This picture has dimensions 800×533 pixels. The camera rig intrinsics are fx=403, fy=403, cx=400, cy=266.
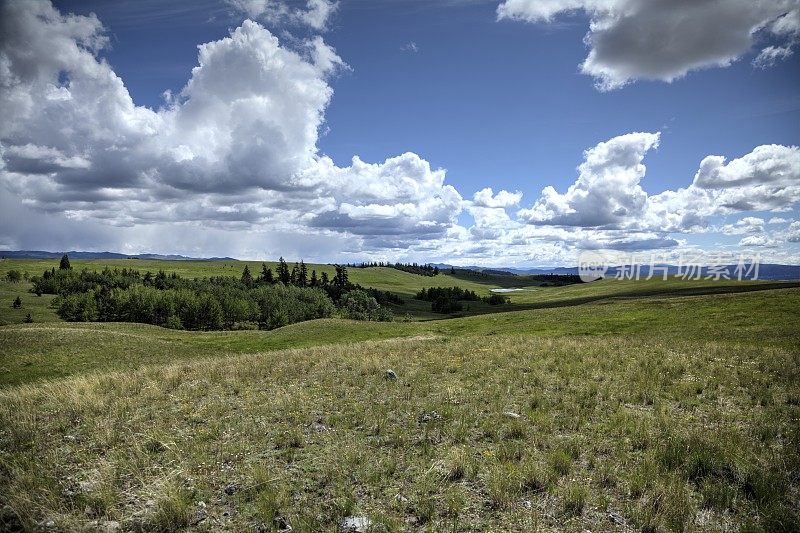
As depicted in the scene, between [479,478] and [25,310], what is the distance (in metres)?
194

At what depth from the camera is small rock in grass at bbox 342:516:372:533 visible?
660 centimetres

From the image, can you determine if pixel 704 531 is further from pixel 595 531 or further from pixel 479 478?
pixel 479 478

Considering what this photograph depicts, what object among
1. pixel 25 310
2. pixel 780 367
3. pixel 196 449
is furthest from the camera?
pixel 25 310

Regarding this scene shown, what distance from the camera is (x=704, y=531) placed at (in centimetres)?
657

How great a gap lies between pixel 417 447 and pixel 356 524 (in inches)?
144

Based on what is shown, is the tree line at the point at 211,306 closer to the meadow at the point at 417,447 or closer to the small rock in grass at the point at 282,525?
the meadow at the point at 417,447

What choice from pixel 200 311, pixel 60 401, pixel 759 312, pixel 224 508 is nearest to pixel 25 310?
pixel 200 311

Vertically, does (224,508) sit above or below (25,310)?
above

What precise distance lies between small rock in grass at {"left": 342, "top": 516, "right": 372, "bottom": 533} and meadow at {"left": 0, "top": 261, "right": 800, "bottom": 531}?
86mm

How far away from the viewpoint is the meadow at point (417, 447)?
7.07 meters

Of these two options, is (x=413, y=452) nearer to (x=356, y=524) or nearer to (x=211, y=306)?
(x=356, y=524)

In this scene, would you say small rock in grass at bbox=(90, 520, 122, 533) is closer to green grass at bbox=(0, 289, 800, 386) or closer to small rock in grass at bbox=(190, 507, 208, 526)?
small rock in grass at bbox=(190, 507, 208, 526)

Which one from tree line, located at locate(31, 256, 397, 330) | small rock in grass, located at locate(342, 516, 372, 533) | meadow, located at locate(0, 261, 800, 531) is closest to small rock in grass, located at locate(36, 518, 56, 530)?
meadow, located at locate(0, 261, 800, 531)

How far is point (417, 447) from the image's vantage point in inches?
400
